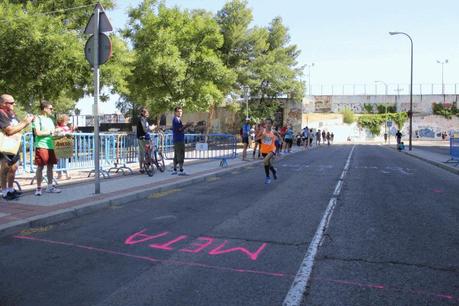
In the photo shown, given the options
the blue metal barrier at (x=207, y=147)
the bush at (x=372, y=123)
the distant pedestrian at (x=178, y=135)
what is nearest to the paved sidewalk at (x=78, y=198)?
the distant pedestrian at (x=178, y=135)

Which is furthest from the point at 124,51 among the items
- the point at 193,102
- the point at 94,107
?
the point at 94,107

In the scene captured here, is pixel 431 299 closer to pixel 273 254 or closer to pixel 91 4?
pixel 273 254

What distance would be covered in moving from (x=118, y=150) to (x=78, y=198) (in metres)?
6.71

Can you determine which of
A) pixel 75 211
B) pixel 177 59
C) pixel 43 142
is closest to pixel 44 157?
pixel 43 142

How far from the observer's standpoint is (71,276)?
4516 millimetres

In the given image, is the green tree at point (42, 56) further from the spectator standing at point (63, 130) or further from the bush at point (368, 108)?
the bush at point (368, 108)

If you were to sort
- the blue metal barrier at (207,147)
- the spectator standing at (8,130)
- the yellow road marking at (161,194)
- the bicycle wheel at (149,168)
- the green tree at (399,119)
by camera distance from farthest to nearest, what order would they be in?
the green tree at (399,119)
the blue metal barrier at (207,147)
the bicycle wheel at (149,168)
the yellow road marking at (161,194)
the spectator standing at (8,130)

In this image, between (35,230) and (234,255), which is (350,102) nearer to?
(35,230)

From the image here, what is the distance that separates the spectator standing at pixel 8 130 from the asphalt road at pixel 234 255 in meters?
1.72

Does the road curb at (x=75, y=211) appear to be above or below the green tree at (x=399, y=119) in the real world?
below

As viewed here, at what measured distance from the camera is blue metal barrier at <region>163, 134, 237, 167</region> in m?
16.3

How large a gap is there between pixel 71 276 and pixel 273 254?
7.38ft

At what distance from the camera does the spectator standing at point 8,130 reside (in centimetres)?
764

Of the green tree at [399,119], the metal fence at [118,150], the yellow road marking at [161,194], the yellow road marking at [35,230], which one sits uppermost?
the green tree at [399,119]
